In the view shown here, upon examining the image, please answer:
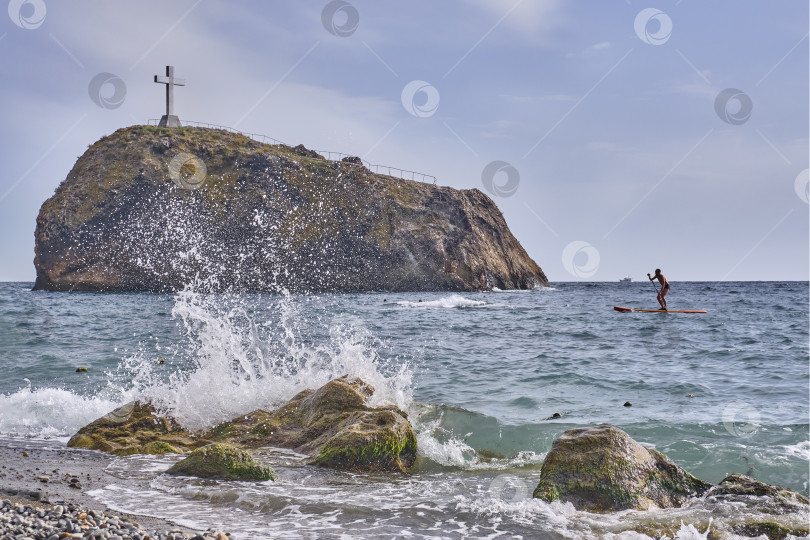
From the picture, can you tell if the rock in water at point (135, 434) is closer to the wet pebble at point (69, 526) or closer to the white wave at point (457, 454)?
the white wave at point (457, 454)

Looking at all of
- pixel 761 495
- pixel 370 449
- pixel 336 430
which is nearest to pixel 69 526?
pixel 370 449

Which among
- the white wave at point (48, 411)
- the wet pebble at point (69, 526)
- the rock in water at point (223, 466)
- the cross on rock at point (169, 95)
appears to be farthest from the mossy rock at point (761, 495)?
the cross on rock at point (169, 95)

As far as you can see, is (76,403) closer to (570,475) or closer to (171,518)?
(171,518)

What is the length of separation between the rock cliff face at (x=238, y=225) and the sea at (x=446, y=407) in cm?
5775

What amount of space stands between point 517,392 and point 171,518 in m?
8.67

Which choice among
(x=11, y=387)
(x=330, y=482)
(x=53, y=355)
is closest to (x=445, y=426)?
(x=330, y=482)

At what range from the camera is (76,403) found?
12133 mm

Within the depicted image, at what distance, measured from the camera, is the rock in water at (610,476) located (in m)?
6.96

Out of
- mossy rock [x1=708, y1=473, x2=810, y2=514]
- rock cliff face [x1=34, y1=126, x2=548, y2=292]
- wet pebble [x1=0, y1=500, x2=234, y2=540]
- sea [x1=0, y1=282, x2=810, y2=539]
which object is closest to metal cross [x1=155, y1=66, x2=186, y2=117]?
rock cliff face [x1=34, y1=126, x2=548, y2=292]

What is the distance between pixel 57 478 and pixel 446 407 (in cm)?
662

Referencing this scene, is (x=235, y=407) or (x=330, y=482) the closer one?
(x=330, y=482)

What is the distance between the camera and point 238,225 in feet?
272

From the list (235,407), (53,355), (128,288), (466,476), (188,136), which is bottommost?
(466,476)

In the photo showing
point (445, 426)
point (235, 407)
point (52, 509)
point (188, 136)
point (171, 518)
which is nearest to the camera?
point (52, 509)
